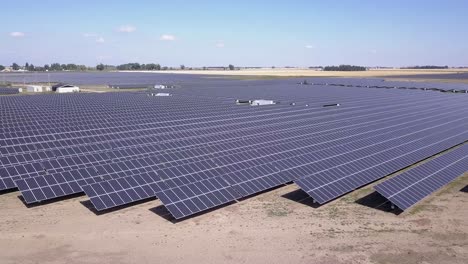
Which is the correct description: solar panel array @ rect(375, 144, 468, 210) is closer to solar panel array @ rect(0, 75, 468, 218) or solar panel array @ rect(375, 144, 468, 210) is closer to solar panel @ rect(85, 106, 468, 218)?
solar panel array @ rect(0, 75, 468, 218)

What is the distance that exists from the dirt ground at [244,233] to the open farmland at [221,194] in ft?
0.26

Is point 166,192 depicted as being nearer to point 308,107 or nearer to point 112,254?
point 112,254

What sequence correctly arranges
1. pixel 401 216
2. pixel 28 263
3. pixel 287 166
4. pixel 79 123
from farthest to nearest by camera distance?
1. pixel 79 123
2. pixel 287 166
3. pixel 401 216
4. pixel 28 263

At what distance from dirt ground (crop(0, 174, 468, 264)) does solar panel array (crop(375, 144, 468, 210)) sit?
2.19ft

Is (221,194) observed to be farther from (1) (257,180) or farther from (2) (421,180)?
(2) (421,180)

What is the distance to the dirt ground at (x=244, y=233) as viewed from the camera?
1535 centimetres

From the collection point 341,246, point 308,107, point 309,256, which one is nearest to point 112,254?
point 309,256

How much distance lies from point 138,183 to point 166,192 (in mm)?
2546

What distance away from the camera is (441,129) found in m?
40.6

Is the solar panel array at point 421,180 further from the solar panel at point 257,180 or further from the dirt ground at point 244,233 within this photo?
the solar panel at point 257,180

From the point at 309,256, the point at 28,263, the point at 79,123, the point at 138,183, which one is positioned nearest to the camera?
the point at 28,263

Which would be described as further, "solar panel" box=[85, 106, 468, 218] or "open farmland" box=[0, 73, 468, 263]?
"solar panel" box=[85, 106, 468, 218]

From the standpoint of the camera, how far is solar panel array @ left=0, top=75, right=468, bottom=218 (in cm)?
2094

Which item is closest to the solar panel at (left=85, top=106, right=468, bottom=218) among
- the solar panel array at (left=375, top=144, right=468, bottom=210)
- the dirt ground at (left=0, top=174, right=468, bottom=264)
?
the dirt ground at (left=0, top=174, right=468, bottom=264)
